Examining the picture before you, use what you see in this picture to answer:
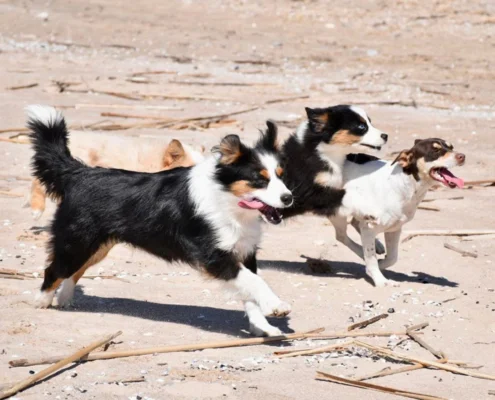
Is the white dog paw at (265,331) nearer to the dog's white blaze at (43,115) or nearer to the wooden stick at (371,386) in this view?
the wooden stick at (371,386)

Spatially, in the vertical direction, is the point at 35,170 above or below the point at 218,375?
above

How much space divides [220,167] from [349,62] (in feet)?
37.4

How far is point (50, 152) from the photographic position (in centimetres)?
732

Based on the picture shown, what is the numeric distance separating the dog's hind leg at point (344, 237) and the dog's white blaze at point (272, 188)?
2353 millimetres

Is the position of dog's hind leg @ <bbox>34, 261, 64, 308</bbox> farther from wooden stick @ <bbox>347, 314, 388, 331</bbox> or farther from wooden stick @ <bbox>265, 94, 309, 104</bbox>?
wooden stick @ <bbox>265, 94, 309, 104</bbox>

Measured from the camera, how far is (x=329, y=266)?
889cm

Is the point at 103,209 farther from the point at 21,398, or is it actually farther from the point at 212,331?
the point at 21,398

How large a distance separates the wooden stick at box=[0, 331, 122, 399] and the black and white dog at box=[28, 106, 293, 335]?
2.67ft

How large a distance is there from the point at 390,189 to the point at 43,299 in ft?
9.15

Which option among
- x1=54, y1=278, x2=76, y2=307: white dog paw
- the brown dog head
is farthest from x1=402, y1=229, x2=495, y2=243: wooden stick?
x1=54, y1=278, x2=76, y2=307: white dog paw

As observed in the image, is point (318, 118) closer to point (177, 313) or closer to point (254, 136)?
point (177, 313)

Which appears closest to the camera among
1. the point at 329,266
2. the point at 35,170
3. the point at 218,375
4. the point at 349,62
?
the point at 218,375

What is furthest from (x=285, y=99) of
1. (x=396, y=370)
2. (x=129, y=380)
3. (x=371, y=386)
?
(x=129, y=380)

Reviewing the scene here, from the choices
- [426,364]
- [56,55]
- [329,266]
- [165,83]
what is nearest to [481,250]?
[329,266]
